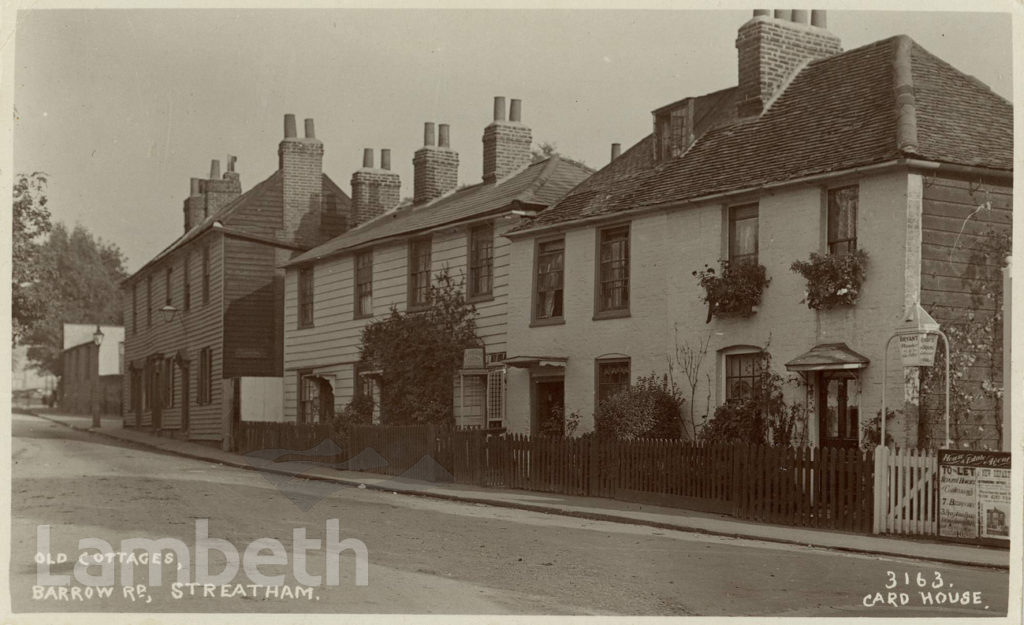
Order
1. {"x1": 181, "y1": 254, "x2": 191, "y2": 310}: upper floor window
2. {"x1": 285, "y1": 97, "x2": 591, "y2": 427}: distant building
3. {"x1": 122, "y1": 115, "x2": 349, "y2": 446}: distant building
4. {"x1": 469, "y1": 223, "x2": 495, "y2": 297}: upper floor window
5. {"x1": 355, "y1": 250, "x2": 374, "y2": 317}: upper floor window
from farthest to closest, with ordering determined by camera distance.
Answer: {"x1": 181, "y1": 254, "x2": 191, "y2": 310}: upper floor window → {"x1": 122, "y1": 115, "x2": 349, "y2": 446}: distant building → {"x1": 355, "y1": 250, "x2": 374, "y2": 317}: upper floor window → {"x1": 469, "y1": 223, "x2": 495, "y2": 297}: upper floor window → {"x1": 285, "y1": 97, "x2": 591, "y2": 427}: distant building

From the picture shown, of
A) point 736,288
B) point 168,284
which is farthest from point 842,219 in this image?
point 168,284

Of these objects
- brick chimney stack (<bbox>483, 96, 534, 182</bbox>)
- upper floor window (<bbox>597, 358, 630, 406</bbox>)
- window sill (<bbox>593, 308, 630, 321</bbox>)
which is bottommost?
upper floor window (<bbox>597, 358, 630, 406</bbox>)

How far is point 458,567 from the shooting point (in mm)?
11797

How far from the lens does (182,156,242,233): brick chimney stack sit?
148 feet

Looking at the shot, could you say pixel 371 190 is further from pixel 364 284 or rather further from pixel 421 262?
pixel 421 262

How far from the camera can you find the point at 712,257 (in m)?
A: 20.7

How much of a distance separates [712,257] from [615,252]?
2925 mm

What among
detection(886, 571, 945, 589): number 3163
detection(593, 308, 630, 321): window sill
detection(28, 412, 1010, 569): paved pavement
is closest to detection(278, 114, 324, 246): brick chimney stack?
detection(28, 412, 1010, 569): paved pavement

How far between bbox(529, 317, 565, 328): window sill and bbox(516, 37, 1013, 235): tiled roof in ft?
6.99

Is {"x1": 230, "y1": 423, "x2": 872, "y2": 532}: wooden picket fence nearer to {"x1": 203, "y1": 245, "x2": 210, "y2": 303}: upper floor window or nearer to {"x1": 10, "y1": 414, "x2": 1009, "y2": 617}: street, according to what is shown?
{"x1": 10, "y1": 414, "x2": 1009, "y2": 617}: street

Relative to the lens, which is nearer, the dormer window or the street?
the street

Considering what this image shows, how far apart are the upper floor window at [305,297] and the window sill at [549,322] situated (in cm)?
1070

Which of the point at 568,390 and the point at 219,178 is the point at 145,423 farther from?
the point at 568,390

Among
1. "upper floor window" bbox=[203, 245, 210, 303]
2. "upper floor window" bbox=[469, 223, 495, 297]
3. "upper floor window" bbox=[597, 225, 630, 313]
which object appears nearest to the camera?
"upper floor window" bbox=[597, 225, 630, 313]
